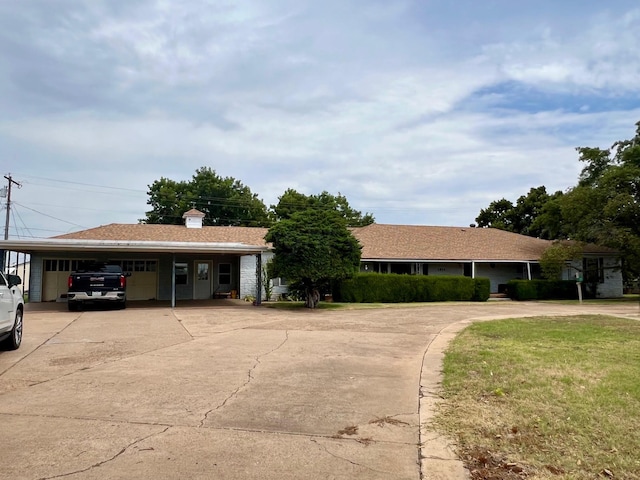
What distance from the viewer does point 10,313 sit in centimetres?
918

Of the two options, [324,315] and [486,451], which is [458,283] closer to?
[324,315]

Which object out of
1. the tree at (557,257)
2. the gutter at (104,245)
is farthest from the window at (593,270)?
the gutter at (104,245)

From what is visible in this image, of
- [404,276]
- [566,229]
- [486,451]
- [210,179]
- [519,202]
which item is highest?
[210,179]

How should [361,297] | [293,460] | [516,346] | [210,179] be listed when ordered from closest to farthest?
[293,460] < [516,346] < [361,297] < [210,179]

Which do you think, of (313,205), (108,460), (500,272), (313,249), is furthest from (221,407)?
(313,205)

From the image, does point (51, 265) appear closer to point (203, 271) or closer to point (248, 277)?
point (203, 271)

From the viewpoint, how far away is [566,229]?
30.2 meters

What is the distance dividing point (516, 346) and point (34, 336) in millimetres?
10702

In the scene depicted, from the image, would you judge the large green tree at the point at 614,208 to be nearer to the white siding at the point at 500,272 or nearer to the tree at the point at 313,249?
the white siding at the point at 500,272

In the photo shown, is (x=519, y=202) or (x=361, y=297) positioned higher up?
(x=519, y=202)

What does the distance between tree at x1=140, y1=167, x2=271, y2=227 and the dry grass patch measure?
151ft

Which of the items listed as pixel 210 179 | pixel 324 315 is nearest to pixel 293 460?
pixel 324 315

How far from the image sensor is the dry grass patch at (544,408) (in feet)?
13.3

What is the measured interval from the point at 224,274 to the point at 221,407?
21303mm
